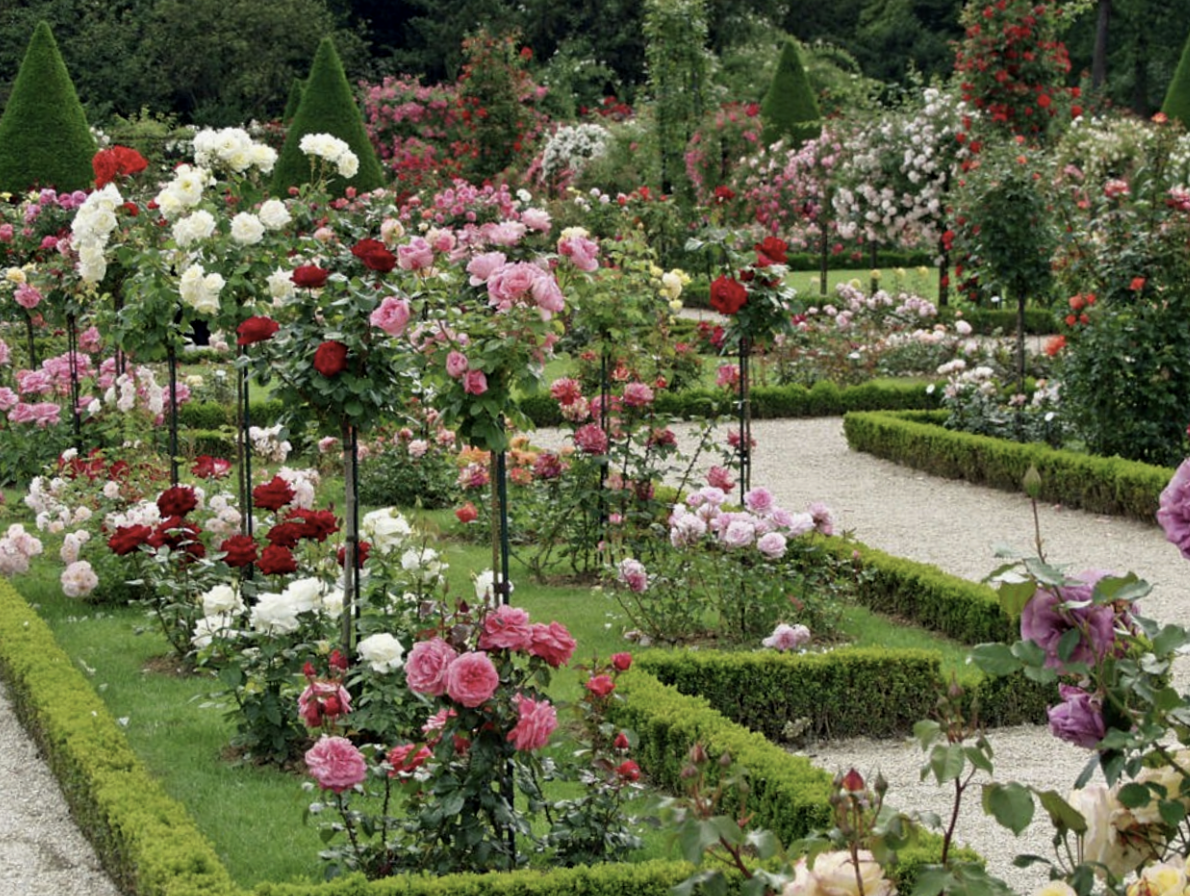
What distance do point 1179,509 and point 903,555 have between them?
6154 millimetres

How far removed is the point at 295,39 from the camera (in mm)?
→ 29844

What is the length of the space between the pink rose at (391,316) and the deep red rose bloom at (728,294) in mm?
2273

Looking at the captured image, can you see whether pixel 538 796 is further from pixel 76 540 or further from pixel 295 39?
pixel 295 39

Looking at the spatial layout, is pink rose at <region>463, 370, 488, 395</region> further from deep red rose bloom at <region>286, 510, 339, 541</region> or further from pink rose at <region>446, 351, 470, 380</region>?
deep red rose bloom at <region>286, 510, 339, 541</region>

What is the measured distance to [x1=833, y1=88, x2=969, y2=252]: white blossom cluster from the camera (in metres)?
16.5

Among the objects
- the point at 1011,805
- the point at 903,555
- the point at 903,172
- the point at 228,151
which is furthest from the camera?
the point at 903,172

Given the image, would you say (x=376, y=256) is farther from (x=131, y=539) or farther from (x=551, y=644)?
(x=131, y=539)

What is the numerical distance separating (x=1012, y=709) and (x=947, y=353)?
9.24 meters

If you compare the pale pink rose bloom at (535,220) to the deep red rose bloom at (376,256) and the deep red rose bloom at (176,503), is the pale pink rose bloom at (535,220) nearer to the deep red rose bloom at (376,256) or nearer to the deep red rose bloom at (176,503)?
the deep red rose bloom at (376,256)

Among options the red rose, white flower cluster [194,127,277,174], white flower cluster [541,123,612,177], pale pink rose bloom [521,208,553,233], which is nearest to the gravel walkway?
the red rose

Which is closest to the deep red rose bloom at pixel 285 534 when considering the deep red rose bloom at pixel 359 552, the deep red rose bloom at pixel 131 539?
the deep red rose bloom at pixel 359 552

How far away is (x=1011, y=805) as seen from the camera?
1.57 m

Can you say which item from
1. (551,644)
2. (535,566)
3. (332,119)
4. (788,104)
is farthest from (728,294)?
(788,104)

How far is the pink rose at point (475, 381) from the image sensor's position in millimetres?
4367
